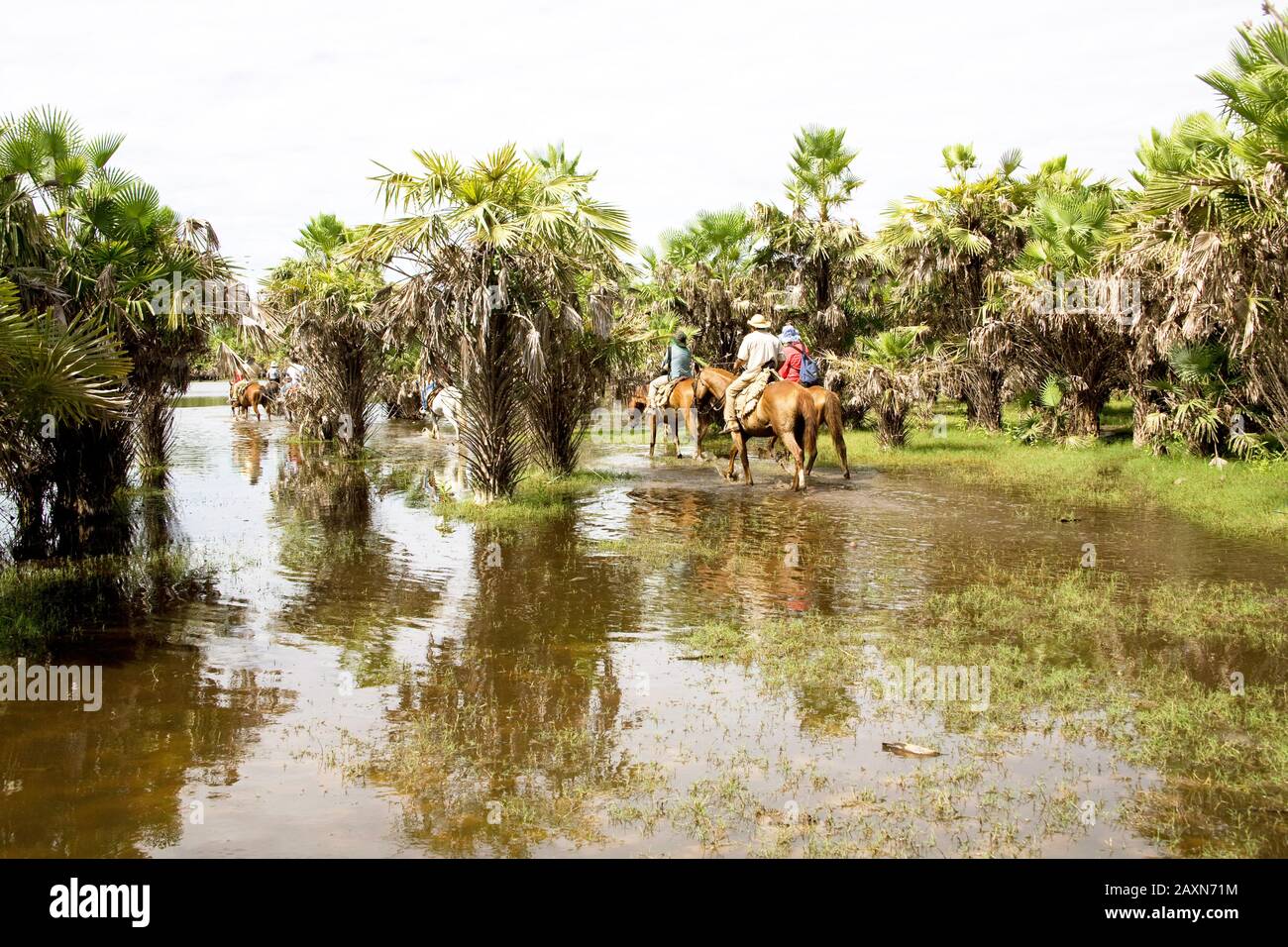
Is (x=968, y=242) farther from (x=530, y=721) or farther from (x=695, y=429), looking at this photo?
(x=530, y=721)

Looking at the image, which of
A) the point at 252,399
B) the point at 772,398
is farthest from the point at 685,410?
the point at 252,399

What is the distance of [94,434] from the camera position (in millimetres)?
12797

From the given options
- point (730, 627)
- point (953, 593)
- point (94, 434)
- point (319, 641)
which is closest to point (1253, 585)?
point (953, 593)

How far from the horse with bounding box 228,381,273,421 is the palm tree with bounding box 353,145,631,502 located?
24114 millimetres

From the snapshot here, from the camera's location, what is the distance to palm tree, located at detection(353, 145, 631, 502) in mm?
12961

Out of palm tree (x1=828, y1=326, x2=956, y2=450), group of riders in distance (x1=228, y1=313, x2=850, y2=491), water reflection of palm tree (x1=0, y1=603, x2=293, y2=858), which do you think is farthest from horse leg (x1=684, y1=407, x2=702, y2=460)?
water reflection of palm tree (x1=0, y1=603, x2=293, y2=858)

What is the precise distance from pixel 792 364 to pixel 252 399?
2530 centimetres

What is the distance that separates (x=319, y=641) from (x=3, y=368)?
3069 mm

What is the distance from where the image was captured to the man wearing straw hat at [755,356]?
17.0 metres

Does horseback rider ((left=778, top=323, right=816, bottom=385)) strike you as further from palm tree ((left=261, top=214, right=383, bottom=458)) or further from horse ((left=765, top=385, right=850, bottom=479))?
palm tree ((left=261, top=214, right=383, bottom=458))

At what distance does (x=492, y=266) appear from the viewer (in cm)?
1335

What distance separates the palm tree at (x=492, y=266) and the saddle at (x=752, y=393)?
360 cm

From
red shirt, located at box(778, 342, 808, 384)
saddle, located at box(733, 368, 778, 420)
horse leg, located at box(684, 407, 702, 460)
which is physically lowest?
horse leg, located at box(684, 407, 702, 460)
